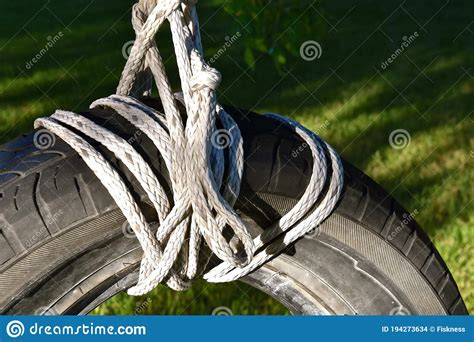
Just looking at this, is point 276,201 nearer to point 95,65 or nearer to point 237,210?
point 237,210

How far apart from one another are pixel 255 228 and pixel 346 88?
2.87 m

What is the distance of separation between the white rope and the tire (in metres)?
0.03

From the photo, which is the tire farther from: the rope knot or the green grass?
the green grass

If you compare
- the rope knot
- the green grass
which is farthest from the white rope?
the green grass

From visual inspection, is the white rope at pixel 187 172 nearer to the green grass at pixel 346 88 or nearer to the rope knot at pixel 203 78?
the rope knot at pixel 203 78

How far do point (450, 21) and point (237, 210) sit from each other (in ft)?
14.1

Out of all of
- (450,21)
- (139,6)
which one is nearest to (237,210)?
(139,6)

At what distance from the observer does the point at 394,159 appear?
382 cm

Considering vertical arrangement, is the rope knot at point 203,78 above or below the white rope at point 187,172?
above

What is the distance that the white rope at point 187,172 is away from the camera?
5.63ft

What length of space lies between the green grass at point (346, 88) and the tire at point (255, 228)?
3.49 feet

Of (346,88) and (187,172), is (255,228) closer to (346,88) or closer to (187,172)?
(187,172)

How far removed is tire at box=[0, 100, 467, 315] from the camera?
1.74 meters

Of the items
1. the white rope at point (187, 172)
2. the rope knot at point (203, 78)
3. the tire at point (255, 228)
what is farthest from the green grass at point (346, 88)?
the rope knot at point (203, 78)
